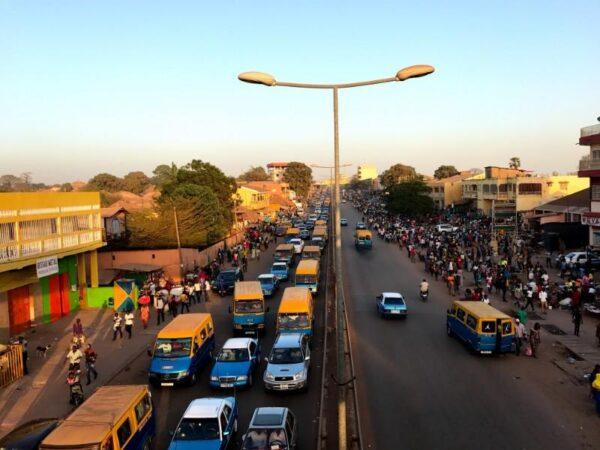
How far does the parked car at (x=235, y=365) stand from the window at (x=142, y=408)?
3.52m

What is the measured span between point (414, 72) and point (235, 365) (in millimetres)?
10280

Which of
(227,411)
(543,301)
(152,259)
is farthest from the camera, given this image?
(152,259)

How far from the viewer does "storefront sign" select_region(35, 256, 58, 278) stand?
71.6 feet

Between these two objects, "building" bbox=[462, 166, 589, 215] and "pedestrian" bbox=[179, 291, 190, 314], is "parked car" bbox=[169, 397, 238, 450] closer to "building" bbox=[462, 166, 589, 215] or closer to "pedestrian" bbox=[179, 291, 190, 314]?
"pedestrian" bbox=[179, 291, 190, 314]

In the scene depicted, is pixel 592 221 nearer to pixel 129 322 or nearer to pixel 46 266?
pixel 129 322

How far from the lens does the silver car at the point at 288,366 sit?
49.4 feet

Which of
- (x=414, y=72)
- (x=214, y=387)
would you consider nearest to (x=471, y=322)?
(x=214, y=387)

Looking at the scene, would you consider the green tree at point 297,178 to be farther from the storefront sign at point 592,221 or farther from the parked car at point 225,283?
the parked car at point 225,283

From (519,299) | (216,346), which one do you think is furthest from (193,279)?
(519,299)

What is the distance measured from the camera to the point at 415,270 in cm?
3884

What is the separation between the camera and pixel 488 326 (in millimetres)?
18203

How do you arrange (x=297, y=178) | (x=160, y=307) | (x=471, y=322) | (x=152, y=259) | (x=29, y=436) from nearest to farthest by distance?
(x=29, y=436)
(x=471, y=322)
(x=160, y=307)
(x=152, y=259)
(x=297, y=178)

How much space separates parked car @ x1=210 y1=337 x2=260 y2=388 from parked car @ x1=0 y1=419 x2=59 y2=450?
4.82 meters

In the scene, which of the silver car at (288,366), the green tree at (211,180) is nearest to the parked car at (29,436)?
the silver car at (288,366)
